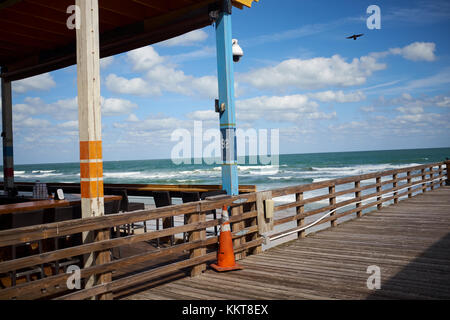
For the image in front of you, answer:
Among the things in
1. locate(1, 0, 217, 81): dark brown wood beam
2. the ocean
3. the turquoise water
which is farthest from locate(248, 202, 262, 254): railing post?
the turquoise water

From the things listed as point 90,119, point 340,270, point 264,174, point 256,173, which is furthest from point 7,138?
point 256,173

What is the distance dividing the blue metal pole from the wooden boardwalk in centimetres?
123

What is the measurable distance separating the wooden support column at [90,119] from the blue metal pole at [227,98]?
2.17 meters

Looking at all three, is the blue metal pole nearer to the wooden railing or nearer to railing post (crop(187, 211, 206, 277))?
the wooden railing

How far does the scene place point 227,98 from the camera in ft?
17.6

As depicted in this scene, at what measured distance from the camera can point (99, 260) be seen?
3273mm

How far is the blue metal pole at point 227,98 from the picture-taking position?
5.26 meters

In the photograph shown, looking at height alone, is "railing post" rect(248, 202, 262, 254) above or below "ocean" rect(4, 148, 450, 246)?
above

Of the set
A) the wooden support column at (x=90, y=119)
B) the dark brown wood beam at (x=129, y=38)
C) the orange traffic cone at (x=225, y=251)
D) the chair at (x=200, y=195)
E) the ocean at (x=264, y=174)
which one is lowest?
the ocean at (x=264, y=174)

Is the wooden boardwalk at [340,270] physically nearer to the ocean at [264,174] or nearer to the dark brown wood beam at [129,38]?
the dark brown wood beam at [129,38]

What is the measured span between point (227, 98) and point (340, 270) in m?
2.70

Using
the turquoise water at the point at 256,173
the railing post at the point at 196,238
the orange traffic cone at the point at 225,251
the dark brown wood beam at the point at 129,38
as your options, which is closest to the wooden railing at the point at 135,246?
the railing post at the point at 196,238

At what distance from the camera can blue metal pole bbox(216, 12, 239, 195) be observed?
5.26 m
